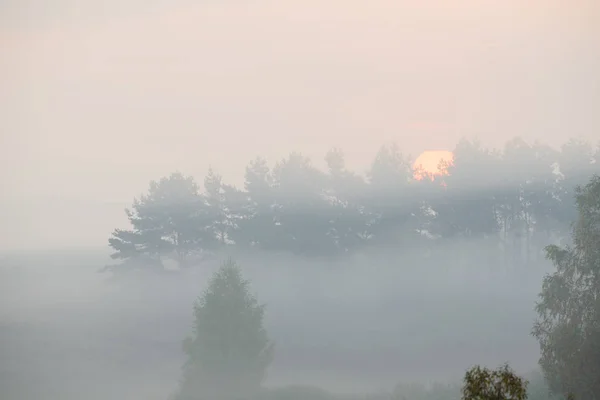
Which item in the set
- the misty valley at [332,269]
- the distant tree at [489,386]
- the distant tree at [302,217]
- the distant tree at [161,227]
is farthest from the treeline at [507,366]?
the distant tree at [161,227]

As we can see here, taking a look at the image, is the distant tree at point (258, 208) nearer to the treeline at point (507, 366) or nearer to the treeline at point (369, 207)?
the treeline at point (369, 207)

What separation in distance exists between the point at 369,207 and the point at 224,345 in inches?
1400

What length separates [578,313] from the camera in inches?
1544

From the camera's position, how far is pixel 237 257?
289 ft

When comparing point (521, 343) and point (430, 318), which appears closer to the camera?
point (521, 343)

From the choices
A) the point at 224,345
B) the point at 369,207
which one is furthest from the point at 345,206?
the point at 224,345

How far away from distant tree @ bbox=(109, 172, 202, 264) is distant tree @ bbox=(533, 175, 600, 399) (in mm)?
54598

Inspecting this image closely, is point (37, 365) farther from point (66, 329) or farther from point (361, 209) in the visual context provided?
point (361, 209)

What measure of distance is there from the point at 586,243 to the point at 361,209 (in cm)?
5079

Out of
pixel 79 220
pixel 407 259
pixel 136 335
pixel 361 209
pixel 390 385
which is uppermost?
pixel 79 220

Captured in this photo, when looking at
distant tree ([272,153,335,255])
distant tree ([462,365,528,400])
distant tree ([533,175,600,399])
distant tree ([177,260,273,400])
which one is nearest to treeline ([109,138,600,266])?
distant tree ([272,153,335,255])

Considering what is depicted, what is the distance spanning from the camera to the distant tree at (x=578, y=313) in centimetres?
3741


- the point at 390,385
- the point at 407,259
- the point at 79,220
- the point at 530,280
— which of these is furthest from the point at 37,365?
the point at 79,220

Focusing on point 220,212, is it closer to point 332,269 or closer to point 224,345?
point 332,269
